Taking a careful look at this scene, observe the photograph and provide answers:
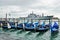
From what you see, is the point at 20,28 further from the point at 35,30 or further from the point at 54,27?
the point at 54,27

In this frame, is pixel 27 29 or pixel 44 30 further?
pixel 27 29

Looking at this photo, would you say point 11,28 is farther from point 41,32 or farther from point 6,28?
point 41,32

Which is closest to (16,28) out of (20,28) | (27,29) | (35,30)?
(20,28)

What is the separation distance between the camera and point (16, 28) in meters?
57.0

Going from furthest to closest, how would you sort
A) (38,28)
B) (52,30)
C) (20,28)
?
1. (20,28)
2. (38,28)
3. (52,30)

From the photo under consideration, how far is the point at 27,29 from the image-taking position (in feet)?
163

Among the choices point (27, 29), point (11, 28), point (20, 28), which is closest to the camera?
point (27, 29)

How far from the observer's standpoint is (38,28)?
46031 mm

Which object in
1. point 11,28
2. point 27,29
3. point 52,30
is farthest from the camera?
point 11,28

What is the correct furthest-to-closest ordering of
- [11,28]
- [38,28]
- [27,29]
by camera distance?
[11,28], [27,29], [38,28]

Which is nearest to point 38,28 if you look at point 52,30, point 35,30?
point 35,30

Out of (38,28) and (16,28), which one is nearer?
(38,28)

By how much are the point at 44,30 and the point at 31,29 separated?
4397 mm

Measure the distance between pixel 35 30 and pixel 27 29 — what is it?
4299mm
